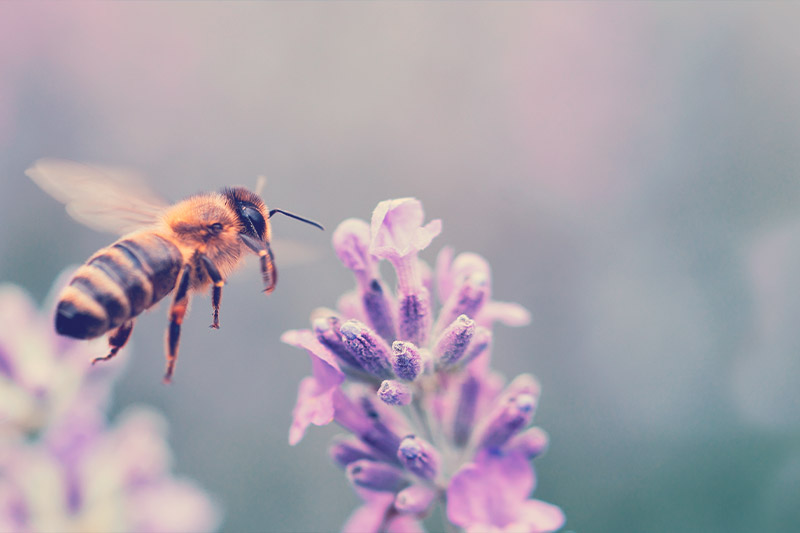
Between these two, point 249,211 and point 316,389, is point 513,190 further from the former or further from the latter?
point 316,389

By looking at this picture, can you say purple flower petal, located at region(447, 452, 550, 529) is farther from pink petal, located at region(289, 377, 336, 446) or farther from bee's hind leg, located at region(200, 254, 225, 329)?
bee's hind leg, located at region(200, 254, 225, 329)

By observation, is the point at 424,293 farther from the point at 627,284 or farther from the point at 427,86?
the point at 427,86

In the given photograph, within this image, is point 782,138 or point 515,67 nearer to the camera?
point 782,138

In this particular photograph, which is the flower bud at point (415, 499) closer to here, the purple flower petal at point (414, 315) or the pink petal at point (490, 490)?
the pink petal at point (490, 490)

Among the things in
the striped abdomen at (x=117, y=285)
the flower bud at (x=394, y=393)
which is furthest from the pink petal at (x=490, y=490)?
the striped abdomen at (x=117, y=285)

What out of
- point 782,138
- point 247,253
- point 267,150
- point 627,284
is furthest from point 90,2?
point 782,138

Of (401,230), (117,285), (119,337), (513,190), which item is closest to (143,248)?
(117,285)
